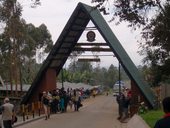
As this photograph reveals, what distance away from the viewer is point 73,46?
43.9m

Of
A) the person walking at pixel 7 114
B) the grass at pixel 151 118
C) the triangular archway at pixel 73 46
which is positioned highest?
the triangular archway at pixel 73 46

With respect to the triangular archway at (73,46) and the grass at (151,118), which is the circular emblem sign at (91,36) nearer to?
the triangular archway at (73,46)

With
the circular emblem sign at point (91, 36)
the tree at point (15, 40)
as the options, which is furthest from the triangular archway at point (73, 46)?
the tree at point (15, 40)

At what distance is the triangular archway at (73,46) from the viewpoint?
38.3 metres

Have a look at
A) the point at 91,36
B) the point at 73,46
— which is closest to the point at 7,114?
the point at 91,36

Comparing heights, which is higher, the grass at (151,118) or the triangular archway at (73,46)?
the triangular archway at (73,46)

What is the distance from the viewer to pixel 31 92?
4266cm

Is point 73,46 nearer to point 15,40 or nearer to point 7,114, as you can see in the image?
point 15,40

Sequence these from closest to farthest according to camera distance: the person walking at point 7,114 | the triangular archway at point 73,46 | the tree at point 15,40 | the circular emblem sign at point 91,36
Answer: the person walking at point 7,114 → the triangular archway at point 73,46 → the circular emblem sign at point 91,36 → the tree at point 15,40

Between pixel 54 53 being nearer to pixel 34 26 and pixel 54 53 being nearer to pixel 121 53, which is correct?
pixel 121 53

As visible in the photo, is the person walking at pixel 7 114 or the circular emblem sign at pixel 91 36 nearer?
the person walking at pixel 7 114

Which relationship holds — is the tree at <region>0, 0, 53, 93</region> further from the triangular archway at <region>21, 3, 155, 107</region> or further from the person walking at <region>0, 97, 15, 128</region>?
the person walking at <region>0, 97, 15, 128</region>

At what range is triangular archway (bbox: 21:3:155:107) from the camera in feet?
126

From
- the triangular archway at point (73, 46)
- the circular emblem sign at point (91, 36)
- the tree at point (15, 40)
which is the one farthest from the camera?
the tree at point (15, 40)
